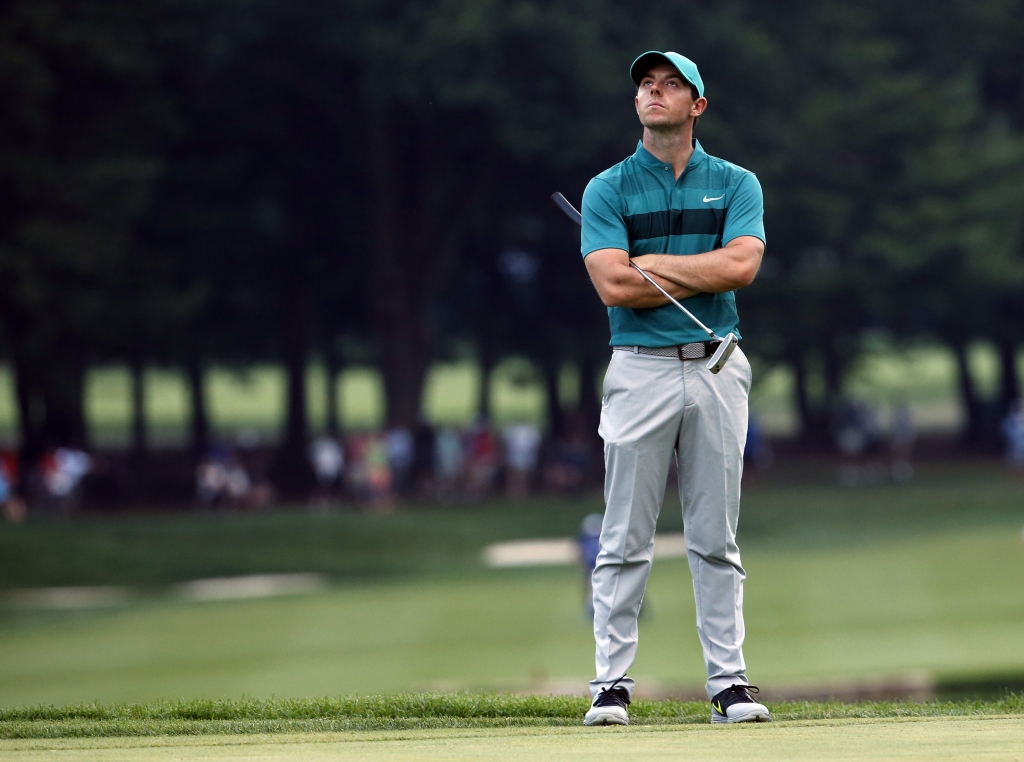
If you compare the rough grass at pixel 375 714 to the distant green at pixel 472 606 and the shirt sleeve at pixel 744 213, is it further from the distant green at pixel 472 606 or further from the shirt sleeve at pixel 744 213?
the distant green at pixel 472 606

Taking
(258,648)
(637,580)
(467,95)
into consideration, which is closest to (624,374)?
(637,580)

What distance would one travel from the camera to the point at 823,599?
19.0 m

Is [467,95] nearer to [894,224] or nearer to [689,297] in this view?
[894,224]

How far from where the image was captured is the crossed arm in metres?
4.89

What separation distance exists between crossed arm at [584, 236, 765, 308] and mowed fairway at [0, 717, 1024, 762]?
1320 millimetres

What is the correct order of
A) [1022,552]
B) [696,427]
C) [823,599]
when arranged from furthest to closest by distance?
[1022,552], [823,599], [696,427]

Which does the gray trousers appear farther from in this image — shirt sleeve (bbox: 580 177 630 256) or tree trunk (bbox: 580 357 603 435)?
tree trunk (bbox: 580 357 603 435)

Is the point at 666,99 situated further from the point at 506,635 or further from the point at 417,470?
the point at 417,470

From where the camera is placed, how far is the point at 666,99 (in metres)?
4.91

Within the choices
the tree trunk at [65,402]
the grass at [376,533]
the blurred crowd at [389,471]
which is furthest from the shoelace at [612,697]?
the tree trunk at [65,402]

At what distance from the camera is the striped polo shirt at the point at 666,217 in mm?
Result: 4984

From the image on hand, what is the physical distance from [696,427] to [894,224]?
32882 mm

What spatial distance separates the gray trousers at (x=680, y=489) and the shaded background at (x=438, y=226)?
15.9 m

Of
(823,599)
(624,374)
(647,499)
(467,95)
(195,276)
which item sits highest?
(467,95)
